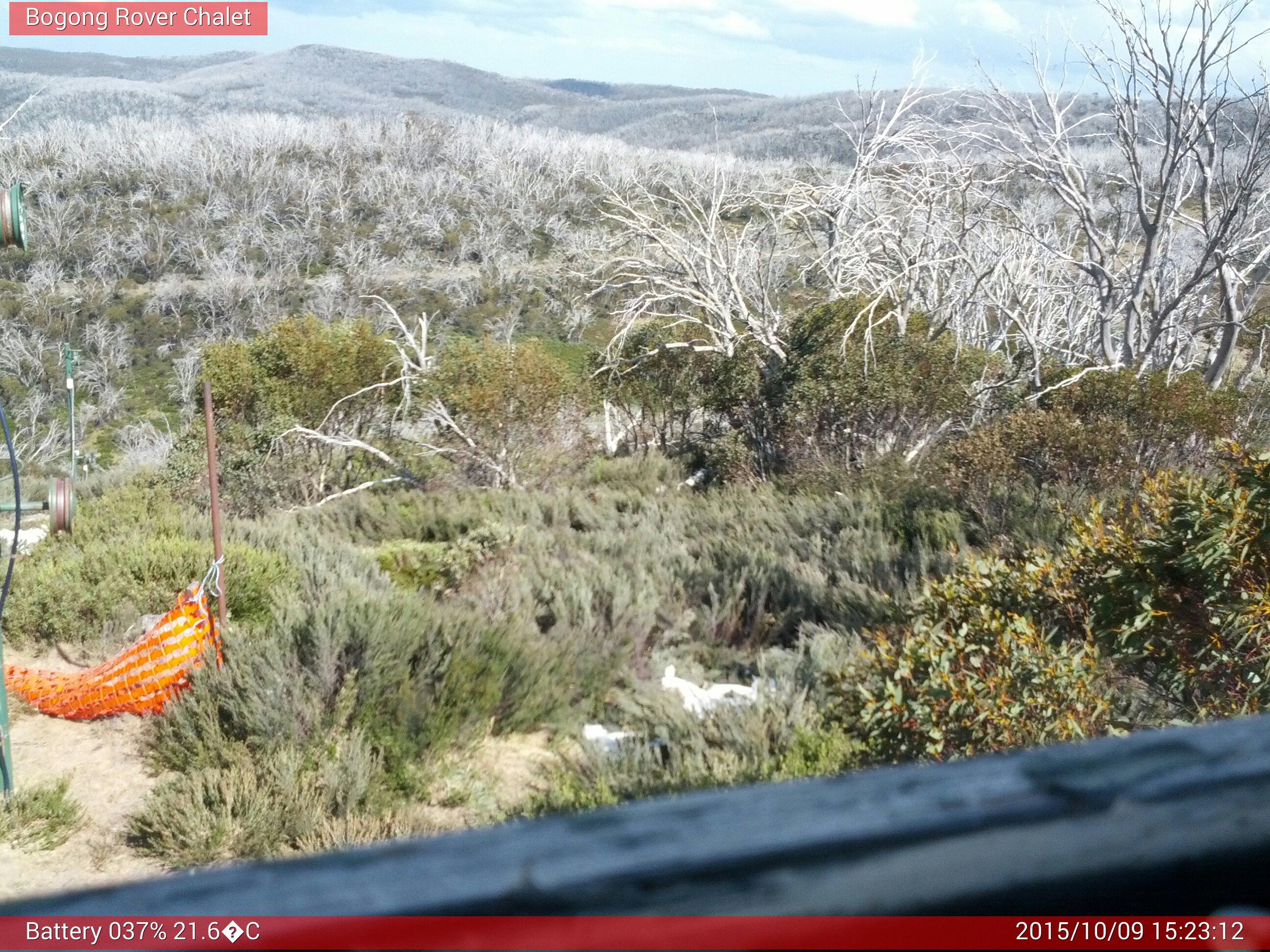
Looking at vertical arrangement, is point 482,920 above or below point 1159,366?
above

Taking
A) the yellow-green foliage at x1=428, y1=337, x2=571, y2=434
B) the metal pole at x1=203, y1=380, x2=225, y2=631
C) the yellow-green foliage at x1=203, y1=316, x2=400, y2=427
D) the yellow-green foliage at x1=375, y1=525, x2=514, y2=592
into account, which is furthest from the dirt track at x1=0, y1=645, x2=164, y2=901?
the yellow-green foliage at x1=203, y1=316, x2=400, y2=427

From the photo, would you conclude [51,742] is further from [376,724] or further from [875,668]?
[875,668]

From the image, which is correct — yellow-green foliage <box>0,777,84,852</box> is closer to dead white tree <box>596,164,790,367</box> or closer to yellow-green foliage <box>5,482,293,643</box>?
yellow-green foliage <box>5,482,293,643</box>

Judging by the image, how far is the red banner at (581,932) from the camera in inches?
17.5

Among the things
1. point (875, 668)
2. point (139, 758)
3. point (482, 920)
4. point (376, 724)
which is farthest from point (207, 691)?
point (482, 920)

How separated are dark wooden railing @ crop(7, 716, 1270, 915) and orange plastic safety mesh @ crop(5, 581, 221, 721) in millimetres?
5402

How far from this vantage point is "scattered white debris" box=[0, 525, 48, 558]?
8.80 meters

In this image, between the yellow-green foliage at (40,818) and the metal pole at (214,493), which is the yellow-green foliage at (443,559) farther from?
the yellow-green foliage at (40,818)

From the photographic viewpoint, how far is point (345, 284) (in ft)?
131

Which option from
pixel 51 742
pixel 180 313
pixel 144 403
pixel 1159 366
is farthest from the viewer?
pixel 180 313

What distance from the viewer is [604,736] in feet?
17.2

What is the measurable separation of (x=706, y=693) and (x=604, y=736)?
670 mm

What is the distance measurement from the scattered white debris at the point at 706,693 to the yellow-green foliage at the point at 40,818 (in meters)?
2.75

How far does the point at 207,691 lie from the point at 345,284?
1445 inches
